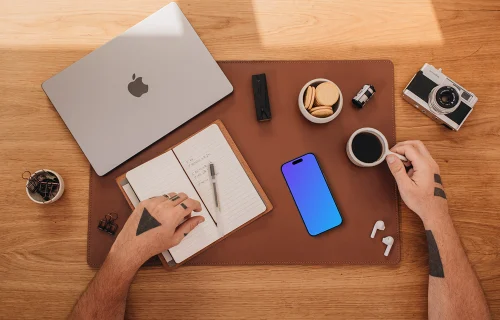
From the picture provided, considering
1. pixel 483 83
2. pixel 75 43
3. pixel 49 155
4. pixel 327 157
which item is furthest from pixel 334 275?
pixel 75 43

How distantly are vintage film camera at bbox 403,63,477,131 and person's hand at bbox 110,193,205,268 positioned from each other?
0.71 metres

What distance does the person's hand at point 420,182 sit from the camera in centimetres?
116

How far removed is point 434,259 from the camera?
1.18 meters

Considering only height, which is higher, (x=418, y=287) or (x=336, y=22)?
(x=336, y=22)

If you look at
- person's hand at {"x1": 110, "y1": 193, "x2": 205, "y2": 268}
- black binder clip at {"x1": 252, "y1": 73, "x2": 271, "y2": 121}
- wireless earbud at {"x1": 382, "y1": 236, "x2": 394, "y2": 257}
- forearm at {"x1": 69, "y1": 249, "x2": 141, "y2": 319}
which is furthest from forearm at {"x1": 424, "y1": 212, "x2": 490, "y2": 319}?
forearm at {"x1": 69, "y1": 249, "x2": 141, "y2": 319}

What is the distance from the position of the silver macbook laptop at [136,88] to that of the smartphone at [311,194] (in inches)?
11.9

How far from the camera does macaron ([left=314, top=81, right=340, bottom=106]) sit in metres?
1.14

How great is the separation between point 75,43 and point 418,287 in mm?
1238

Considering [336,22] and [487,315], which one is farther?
[336,22]

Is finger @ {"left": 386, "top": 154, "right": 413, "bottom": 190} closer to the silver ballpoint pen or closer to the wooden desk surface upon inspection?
the wooden desk surface

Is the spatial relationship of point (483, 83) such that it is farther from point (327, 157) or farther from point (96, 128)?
point (96, 128)

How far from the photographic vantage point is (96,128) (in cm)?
121

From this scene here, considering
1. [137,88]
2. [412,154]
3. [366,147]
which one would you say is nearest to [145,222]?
[137,88]

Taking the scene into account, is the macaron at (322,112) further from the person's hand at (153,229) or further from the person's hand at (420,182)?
the person's hand at (153,229)
